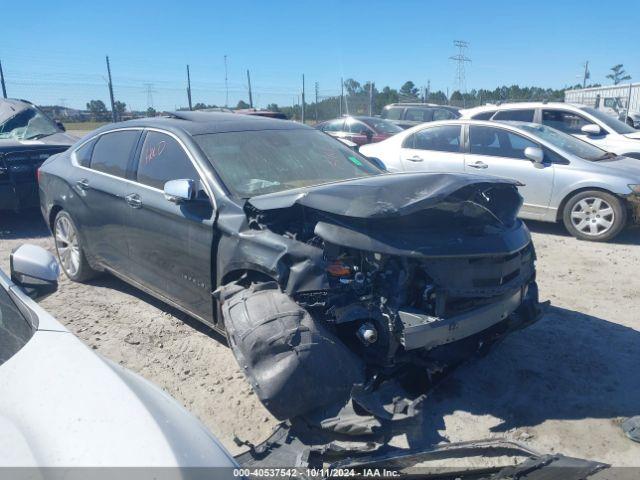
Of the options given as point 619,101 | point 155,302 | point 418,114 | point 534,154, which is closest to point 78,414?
point 155,302

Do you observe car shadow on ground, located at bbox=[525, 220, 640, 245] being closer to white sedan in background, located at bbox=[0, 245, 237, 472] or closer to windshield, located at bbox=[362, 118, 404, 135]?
windshield, located at bbox=[362, 118, 404, 135]

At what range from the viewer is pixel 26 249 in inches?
113

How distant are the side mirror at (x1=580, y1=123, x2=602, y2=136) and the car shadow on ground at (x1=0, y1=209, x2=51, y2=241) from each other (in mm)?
9224

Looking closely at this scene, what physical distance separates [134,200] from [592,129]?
28.7 ft

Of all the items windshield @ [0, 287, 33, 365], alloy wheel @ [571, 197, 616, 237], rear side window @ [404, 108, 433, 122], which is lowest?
alloy wheel @ [571, 197, 616, 237]

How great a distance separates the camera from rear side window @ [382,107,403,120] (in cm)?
1647

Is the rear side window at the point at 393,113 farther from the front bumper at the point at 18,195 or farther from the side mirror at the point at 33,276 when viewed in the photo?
the side mirror at the point at 33,276

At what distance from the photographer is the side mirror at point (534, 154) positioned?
24.7ft

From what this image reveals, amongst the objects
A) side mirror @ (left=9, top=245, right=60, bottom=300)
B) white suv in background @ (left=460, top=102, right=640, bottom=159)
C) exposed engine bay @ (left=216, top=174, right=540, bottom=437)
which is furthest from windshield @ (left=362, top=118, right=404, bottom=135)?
side mirror @ (left=9, top=245, right=60, bottom=300)

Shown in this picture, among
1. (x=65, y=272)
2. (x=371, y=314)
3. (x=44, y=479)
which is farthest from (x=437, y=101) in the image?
(x=44, y=479)

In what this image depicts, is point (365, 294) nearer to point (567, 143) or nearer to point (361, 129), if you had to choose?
point (567, 143)

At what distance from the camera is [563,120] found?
10445mm

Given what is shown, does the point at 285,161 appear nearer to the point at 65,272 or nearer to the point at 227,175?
the point at 227,175

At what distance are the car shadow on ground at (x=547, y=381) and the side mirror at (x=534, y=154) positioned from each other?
11.1 feet
